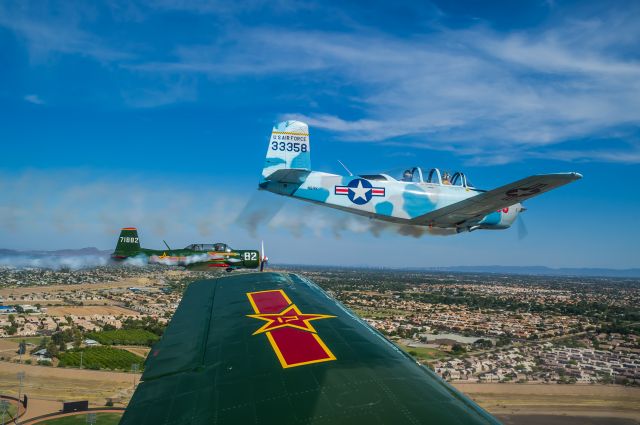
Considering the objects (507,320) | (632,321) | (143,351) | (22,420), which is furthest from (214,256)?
(632,321)

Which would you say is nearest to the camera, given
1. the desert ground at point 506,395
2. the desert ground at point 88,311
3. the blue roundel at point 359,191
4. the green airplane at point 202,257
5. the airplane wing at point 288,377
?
the airplane wing at point 288,377

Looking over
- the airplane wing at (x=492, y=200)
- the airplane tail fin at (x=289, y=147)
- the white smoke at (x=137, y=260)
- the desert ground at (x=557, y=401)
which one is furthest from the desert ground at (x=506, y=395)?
the airplane tail fin at (x=289, y=147)

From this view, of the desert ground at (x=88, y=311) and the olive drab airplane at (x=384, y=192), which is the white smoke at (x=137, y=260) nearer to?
the olive drab airplane at (x=384, y=192)

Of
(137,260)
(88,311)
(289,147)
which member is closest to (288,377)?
(289,147)

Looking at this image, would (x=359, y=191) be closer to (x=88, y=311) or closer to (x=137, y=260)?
(x=137, y=260)

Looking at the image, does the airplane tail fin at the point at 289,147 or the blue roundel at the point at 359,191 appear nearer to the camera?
the airplane tail fin at the point at 289,147

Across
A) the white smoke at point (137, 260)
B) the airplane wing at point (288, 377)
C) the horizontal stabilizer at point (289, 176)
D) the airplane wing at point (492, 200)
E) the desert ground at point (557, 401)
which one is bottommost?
the desert ground at point (557, 401)

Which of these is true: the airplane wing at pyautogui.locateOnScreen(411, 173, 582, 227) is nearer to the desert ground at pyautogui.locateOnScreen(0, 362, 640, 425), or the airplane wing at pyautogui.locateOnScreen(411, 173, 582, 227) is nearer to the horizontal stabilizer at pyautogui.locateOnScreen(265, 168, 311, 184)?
the horizontal stabilizer at pyautogui.locateOnScreen(265, 168, 311, 184)

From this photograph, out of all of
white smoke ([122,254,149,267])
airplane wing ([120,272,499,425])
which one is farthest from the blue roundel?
white smoke ([122,254,149,267])
